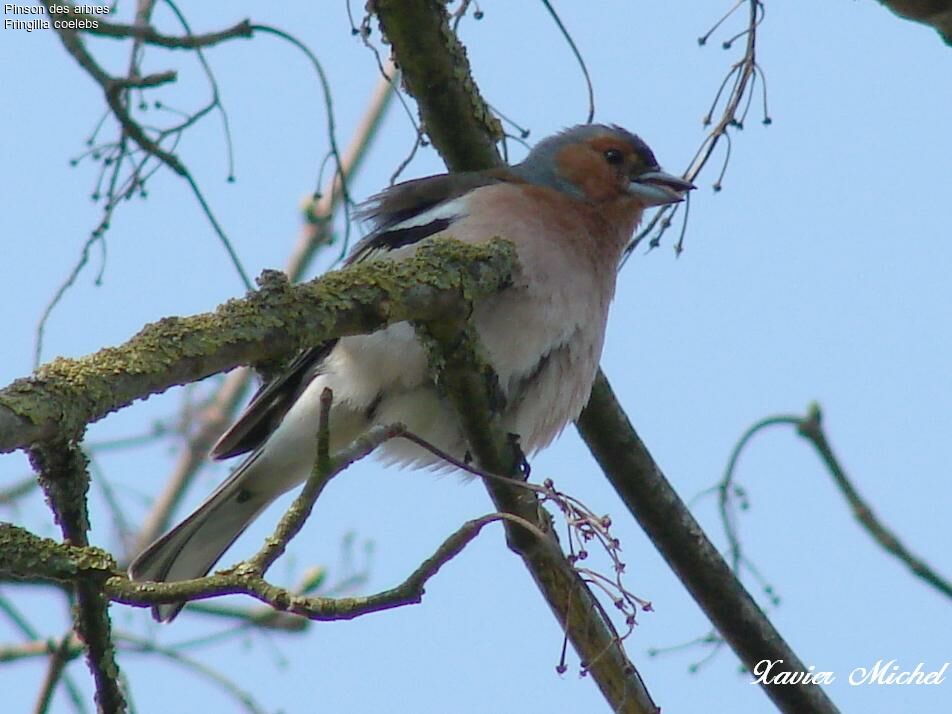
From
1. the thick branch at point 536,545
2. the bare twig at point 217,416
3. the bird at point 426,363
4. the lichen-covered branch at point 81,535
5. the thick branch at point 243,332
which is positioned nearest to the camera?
the thick branch at point 243,332

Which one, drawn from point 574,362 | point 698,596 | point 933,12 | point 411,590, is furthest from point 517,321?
point 411,590

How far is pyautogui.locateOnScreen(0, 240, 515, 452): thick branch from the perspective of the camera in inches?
115

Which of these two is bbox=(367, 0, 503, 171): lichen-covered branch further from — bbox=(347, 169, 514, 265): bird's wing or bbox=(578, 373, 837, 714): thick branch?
bbox=(578, 373, 837, 714): thick branch

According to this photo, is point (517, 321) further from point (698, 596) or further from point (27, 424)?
point (27, 424)

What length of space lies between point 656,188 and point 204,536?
2.22 metres

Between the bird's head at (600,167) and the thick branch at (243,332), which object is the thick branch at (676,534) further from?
the thick branch at (243,332)

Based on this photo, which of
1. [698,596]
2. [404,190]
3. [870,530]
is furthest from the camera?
[404,190]

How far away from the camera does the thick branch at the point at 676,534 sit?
5.21m

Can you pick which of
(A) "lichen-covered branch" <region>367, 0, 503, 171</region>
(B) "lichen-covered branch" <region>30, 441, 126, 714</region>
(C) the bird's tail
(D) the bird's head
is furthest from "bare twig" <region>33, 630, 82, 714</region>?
(D) the bird's head

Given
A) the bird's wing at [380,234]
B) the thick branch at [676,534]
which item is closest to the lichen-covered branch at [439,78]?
the bird's wing at [380,234]

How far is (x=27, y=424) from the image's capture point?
283 centimetres

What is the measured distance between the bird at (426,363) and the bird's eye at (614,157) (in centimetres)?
46

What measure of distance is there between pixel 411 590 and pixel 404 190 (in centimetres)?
316

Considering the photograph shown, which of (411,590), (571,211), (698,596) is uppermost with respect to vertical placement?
(571,211)
